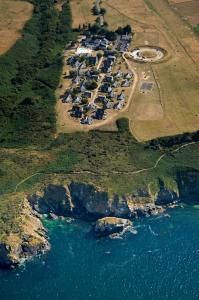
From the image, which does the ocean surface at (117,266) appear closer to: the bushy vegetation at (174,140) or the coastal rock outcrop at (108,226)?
the coastal rock outcrop at (108,226)

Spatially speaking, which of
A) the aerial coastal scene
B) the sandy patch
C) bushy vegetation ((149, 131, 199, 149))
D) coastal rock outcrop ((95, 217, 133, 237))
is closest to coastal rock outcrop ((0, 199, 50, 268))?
the aerial coastal scene

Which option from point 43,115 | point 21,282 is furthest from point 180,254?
point 43,115

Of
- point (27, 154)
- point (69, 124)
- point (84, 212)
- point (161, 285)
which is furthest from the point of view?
point (69, 124)

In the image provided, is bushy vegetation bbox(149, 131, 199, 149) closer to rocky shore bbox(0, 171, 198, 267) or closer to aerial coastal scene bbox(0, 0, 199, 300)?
aerial coastal scene bbox(0, 0, 199, 300)

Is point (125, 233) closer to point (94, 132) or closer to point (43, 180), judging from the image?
point (43, 180)

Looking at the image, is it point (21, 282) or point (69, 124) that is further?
point (69, 124)

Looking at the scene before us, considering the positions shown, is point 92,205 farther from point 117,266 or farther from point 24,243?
point 24,243
